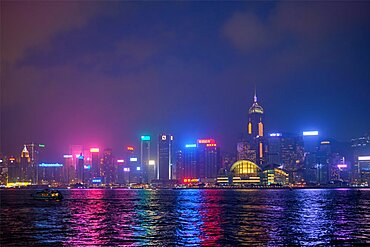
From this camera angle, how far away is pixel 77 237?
169ft

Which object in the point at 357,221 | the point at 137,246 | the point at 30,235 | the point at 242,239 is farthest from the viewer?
the point at 357,221

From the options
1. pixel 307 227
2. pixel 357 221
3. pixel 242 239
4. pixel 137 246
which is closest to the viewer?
pixel 137 246

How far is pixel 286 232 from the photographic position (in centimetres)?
5544

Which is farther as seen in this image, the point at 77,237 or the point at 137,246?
the point at 77,237

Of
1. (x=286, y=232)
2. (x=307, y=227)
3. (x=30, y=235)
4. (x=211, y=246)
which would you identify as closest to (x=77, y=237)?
(x=30, y=235)

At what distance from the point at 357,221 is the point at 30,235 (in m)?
43.6

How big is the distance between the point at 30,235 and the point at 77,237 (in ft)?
19.7

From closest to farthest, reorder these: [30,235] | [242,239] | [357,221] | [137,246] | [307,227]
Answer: [137,246] < [242,239] < [30,235] < [307,227] < [357,221]

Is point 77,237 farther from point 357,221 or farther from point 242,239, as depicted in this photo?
point 357,221

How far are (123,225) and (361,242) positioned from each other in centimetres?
3036

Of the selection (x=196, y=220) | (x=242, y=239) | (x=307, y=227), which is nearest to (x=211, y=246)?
(x=242, y=239)

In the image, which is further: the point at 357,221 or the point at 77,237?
the point at 357,221

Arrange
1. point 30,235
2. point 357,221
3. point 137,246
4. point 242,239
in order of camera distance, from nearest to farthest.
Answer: point 137,246 < point 242,239 < point 30,235 < point 357,221

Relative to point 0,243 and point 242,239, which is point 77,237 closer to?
point 0,243
